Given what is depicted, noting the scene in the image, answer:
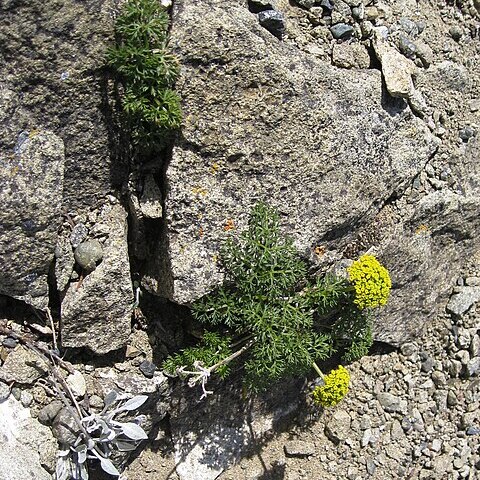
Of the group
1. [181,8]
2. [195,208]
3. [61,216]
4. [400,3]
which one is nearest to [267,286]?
[195,208]

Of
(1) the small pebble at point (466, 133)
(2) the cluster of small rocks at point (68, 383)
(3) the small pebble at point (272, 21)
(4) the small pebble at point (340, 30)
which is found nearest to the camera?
(2) the cluster of small rocks at point (68, 383)

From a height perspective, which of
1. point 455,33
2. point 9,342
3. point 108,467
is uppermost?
point 455,33

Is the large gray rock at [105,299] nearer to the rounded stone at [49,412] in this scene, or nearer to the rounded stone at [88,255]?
the rounded stone at [88,255]

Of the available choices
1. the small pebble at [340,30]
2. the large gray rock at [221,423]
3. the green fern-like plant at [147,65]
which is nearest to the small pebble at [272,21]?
the small pebble at [340,30]

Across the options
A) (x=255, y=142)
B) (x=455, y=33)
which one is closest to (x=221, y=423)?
(x=255, y=142)

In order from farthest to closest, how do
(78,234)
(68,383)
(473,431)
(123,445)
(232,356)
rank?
(473,431) < (123,445) < (232,356) < (68,383) < (78,234)

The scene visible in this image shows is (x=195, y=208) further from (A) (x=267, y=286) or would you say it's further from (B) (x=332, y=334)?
(B) (x=332, y=334)

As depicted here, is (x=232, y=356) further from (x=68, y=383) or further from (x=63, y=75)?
(x=63, y=75)
